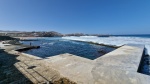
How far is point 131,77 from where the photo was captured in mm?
4668

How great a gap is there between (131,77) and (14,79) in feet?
19.2

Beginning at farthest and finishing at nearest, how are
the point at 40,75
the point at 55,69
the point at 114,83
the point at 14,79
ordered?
the point at 55,69
the point at 40,75
the point at 14,79
the point at 114,83

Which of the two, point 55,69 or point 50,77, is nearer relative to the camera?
point 50,77

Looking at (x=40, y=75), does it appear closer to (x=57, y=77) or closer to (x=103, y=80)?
(x=57, y=77)

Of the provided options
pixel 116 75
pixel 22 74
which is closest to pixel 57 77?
pixel 22 74

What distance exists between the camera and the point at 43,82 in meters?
4.58

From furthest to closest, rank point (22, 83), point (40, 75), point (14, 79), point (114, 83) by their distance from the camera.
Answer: point (40, 75) < point (14, 79) < point (22, 83) < point (114, 83)

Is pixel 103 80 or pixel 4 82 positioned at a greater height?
pixel 103 80

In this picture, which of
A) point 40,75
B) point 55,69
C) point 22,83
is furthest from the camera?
point 55,69

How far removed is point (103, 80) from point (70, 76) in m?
1.67

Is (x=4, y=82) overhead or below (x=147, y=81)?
below

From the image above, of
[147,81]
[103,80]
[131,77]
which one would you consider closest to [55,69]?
[103,80]

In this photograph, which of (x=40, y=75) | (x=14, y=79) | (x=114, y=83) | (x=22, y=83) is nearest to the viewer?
(x=114, y=83)

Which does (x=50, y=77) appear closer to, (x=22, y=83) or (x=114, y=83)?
(x=22, y=83)
